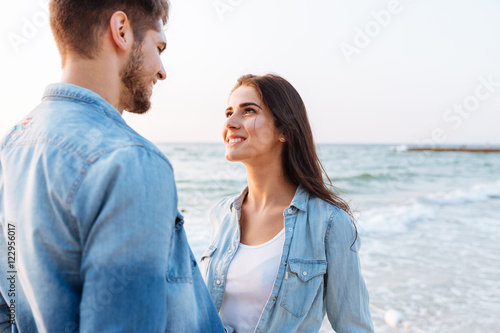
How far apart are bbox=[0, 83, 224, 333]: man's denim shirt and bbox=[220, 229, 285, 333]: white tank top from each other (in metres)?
1.11

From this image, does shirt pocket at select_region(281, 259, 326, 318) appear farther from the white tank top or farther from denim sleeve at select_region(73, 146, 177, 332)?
denim sleeve at select_region(73, 146, 177, 332)

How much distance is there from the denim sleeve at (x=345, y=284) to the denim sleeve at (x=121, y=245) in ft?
4.46

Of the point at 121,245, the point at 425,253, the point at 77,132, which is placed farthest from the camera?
the point at 425,253

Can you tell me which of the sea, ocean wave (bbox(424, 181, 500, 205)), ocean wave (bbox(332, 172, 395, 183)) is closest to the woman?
the sea

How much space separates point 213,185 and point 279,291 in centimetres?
1611

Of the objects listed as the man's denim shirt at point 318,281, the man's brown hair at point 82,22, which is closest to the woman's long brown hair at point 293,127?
the man's denim shirt at point 318,281

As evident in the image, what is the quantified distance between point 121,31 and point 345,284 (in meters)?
1.67

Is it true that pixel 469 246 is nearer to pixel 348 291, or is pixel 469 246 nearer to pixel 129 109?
pixel 348 291

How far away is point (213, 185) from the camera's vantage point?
18234 millimetres

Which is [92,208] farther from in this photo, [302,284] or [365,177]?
[365,177]

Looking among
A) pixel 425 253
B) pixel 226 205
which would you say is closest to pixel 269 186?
pixel 226 205

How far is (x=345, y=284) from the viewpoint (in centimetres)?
220

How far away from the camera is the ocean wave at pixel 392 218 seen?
1005 centimetres

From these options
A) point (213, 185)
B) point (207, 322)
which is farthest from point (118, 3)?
point (213, 185)
